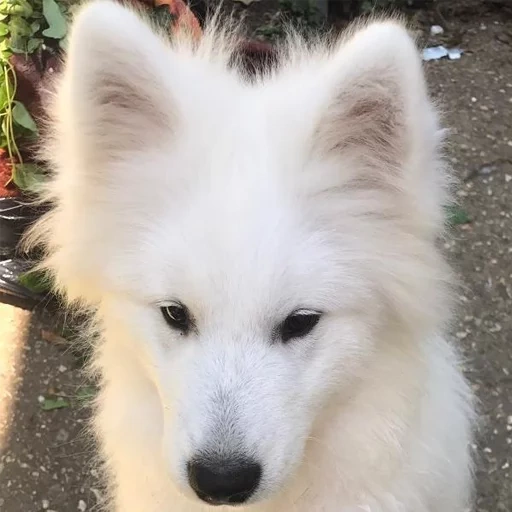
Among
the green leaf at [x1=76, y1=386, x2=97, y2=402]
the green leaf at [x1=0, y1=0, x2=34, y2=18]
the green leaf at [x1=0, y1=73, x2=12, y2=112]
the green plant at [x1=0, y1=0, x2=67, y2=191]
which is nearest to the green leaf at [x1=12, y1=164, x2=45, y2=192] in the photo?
the green plant at [x1=0, y1=0, x2=67, y2=191]

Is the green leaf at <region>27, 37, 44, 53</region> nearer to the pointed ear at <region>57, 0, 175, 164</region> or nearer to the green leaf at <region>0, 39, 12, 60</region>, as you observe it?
the green leaf at <region>0, 39, 12, 60</region>

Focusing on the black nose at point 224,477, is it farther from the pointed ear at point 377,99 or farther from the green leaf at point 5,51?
the green leaf at point 5,51

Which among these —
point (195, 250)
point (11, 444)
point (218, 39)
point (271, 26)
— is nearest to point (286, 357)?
point (195, 250)

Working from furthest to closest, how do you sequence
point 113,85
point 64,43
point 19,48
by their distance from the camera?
point 19,48, point 64,43, point 113,85

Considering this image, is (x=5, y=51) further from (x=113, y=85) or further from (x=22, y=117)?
(x=113, y=85)

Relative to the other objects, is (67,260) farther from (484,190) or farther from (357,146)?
(484,190)

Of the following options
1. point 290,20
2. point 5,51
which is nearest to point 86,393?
point 5,51
